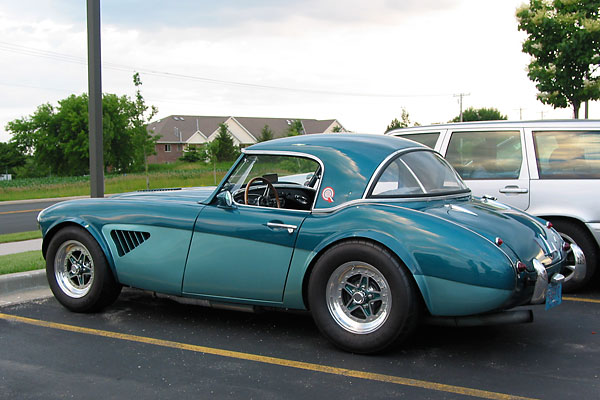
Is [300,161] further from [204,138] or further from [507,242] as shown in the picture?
[204,138]

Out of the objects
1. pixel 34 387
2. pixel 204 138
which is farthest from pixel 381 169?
pixel 204 138

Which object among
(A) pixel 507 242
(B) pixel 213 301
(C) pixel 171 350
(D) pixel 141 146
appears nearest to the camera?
(A) pixel 507 242

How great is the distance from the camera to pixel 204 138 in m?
89.4

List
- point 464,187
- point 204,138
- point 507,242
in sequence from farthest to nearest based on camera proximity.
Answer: point 204,138 < point 464,187 < point 507,242

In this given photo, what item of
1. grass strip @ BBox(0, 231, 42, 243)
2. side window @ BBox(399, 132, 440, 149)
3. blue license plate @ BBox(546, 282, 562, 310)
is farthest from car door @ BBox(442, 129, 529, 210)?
grass strip @ BBox(0, 231, 42, 243)

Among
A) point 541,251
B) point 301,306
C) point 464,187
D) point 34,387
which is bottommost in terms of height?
point 34,387

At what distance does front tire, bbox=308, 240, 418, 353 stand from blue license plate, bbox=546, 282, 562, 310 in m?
0.92

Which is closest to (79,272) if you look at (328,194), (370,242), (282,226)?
(282,226)

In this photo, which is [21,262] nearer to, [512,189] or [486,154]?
[486,154]

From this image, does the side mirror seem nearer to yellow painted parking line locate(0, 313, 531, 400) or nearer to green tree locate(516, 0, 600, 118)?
yellow painted parking line locate(0, 313, 531, 400)

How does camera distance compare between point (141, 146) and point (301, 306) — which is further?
point (141, 146)

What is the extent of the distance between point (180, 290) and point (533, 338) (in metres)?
2.84

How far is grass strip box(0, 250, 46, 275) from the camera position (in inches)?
269

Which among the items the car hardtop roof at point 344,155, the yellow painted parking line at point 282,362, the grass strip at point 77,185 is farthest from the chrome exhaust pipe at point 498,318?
the grass strip at point 77,185
